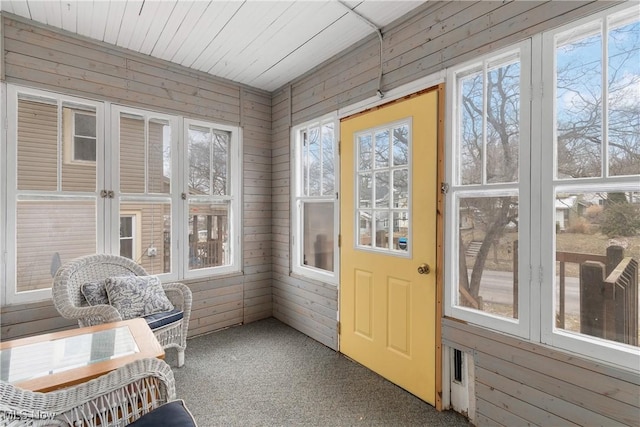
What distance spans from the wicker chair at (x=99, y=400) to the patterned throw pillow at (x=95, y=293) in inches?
56.9

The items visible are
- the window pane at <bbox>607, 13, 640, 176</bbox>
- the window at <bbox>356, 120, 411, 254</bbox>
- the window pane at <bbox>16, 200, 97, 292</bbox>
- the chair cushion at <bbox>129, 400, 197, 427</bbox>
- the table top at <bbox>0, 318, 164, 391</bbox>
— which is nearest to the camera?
the chair cushion at <bbox>129, 400, 197, 427</bbox>

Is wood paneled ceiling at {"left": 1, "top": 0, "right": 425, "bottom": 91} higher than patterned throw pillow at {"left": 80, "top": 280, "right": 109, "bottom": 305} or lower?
higher

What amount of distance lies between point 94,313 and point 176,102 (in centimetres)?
212

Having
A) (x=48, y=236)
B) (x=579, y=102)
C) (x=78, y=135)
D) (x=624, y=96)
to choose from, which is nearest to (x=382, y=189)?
(x=579, y=102)

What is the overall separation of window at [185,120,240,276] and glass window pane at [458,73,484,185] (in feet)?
8.06

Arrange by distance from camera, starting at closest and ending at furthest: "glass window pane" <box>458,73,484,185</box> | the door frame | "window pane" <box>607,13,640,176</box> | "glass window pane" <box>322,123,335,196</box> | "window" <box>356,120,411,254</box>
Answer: "window pane" <box>607,13,640,176</box>, "glass window pane" <box>458,73,484,185</box>, the door frame, "window" <box>356,120,411,254</box>, "glass window pane" <box>322,123,335,196</box>

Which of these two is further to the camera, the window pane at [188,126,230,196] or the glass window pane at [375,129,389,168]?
the window pane at [188,126,230,196]

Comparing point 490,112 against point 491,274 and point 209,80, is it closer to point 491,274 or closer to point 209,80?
point 491,274

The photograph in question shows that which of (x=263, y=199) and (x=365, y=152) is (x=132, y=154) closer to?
(x=263, y=199)

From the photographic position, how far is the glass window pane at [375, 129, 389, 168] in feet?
8.01

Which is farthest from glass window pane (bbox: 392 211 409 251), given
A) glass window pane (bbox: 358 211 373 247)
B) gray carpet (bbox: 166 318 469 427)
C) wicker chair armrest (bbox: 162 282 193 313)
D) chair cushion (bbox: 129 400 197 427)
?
wicker chair armrest (bbox: 162 282 193 313)

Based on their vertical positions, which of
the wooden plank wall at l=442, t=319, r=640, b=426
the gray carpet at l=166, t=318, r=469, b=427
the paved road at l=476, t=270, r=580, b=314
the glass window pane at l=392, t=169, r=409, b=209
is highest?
the glass window pane at l=392, t=169, r=409, b=209

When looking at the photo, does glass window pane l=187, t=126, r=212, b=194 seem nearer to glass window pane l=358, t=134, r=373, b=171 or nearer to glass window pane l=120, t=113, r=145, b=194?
glass window pane l=120, t=113, r=145, b=194

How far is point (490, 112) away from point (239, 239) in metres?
2.79
